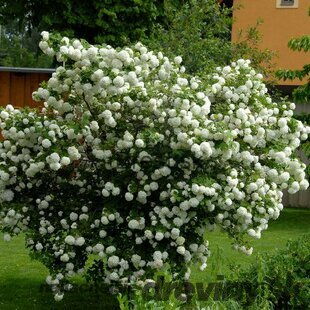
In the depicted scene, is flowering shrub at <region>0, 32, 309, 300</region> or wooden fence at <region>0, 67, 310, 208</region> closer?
flowering shrub at <region>0, 32, 309, 300</region>

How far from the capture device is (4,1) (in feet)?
66.2

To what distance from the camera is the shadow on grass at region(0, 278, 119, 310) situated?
851 centimetres

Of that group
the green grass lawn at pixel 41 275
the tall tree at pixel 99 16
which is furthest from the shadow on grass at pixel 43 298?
the tall tree at pixel 99 16

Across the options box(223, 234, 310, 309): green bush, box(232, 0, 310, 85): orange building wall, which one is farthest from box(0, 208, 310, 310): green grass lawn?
box(232, 0, 310, 85): orange building wall

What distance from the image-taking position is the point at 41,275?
10117 millimetres

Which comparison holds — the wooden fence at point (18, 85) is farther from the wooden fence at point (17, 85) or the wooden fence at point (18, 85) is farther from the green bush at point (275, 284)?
the green bush at point (275, 284)

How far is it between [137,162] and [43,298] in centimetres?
238

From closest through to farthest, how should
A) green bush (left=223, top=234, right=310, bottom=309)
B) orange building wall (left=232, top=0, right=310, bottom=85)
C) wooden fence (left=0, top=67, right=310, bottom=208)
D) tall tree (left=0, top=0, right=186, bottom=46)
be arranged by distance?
green bush (left=223, top=234, right=310, bottom=309) < tall tree (left=0, top=0, right=186, bottom=46) < wooden fence (left=0, top=67, right=310, bottom=208) < orange building wall (left=232, top=0, right=310, bottom=85)

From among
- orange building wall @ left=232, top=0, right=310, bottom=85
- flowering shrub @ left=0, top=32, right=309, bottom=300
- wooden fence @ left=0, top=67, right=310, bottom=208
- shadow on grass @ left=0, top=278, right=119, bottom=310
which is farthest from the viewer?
orange building wall @ left=232, top=0, right=310, bottom=85

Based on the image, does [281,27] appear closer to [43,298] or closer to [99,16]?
[99,16]

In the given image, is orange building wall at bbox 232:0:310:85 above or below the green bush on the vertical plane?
above

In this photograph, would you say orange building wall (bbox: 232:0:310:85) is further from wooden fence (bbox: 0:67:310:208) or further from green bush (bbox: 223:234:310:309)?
green bush (bbox: 223:234:310:309)

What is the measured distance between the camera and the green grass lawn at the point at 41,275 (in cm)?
853

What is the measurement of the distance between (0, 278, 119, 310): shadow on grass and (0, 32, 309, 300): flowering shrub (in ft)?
2.75
